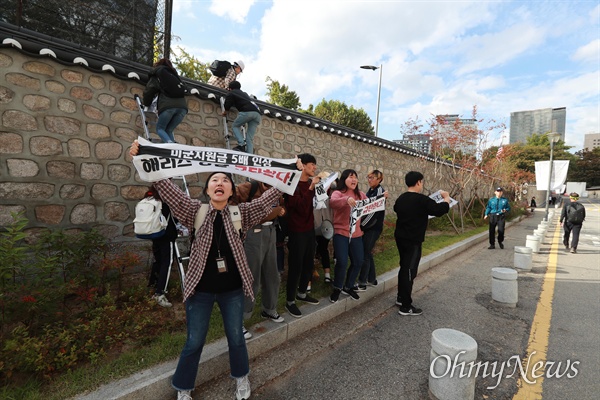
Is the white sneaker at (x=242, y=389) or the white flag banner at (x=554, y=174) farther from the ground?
the white flag banner at (x=554, y=174)

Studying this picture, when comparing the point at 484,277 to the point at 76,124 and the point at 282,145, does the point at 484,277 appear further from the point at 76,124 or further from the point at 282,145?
the point at 76,124

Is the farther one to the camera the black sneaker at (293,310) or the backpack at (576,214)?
the backpack at (576,214)

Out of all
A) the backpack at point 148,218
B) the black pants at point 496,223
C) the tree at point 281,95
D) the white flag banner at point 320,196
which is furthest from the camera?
the tree at point 281,95

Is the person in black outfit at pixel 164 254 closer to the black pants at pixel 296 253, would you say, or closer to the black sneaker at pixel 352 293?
the black pants at pixel 296 253

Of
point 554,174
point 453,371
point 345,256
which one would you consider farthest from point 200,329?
point 554,174

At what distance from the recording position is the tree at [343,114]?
3403 cm

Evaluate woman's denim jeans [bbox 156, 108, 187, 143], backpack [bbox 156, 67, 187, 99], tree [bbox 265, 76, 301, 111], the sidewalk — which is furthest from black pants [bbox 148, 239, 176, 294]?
tree [bbox 265, 76, 301, 111]

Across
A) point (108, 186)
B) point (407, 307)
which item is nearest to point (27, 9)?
point (108, 186)

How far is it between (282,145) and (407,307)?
5070 mm

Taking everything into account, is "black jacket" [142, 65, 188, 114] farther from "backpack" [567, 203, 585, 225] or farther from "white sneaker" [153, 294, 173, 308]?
"backpack" [567, 203, 585, 225]

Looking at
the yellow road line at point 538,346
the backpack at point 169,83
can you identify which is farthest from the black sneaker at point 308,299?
the backpack at point 169,83

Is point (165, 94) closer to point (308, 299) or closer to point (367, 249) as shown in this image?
point (308, 299)

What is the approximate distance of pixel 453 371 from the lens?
2465mm

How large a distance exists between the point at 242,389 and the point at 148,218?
207 cm
